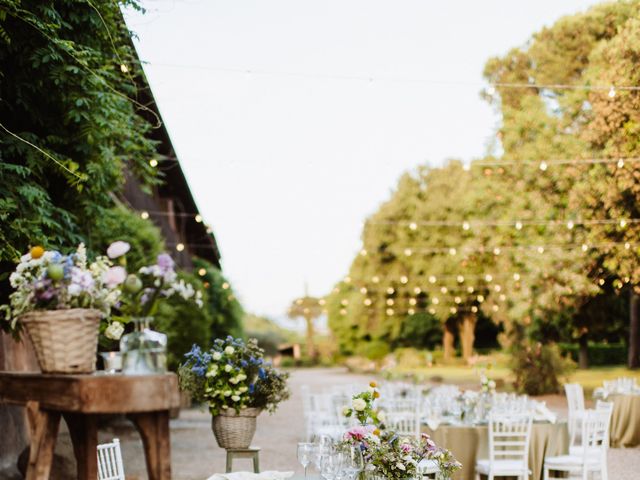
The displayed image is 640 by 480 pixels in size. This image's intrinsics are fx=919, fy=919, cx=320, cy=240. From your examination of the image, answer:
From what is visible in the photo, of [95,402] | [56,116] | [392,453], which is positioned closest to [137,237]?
[56,116]

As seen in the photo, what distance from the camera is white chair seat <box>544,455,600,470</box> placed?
29.6ft

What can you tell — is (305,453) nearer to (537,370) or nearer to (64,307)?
(64,307)

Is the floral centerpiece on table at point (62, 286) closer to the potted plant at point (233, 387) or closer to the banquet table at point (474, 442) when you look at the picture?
the potted plant at point (233, 387)

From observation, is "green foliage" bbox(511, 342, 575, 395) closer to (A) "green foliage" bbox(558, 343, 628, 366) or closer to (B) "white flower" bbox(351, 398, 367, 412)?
(B) "white flower" bbox(351, 398, 367, 412)

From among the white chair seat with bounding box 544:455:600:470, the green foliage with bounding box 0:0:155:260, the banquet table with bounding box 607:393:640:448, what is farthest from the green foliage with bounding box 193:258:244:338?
the white chair seat with bounding box 544:455:600:470

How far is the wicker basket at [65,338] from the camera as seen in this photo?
135 inches

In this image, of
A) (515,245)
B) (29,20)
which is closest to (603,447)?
(29,20)

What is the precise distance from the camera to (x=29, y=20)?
749cm

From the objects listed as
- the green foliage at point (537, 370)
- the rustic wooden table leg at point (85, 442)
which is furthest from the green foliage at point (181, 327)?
the rustic wooden table leg at point (85, 442)

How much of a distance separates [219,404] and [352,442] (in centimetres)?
139

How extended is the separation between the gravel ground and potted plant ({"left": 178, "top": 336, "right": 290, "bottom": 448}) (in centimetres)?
388

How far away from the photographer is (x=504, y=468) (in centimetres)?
872

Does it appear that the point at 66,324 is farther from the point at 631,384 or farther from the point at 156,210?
the point at 156,210

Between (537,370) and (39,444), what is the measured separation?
22.0 meters
